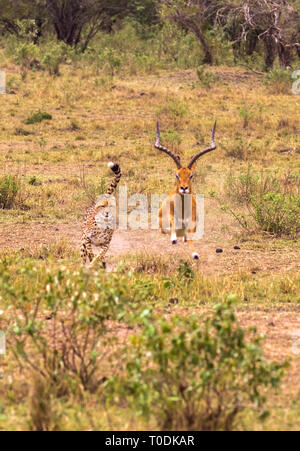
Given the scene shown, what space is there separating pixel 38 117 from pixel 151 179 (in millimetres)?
4230

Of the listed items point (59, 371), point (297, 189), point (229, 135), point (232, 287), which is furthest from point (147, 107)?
point (59, 371)

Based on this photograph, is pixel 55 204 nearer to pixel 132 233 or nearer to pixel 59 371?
pixel 132 233

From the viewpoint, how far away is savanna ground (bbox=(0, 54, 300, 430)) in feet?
15.9

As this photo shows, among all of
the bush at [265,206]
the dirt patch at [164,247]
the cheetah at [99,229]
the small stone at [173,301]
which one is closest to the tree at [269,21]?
the bush at [265,206]

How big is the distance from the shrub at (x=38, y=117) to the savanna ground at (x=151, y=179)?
17 cm

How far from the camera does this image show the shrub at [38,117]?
14.3m

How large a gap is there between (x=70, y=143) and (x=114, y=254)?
18.8 feet

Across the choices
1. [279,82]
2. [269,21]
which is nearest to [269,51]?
[269,21]

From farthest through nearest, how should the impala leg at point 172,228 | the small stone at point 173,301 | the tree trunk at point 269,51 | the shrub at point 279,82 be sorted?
the tree trunk at point 269,51 → the shrub at point 279,82 → the impala leg at point 172,228 → the small stone at point 173,301

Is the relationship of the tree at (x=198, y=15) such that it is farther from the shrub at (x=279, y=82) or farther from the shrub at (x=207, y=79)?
the shrub at (x=279, y=82)

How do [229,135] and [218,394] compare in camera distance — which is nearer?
[218,394]

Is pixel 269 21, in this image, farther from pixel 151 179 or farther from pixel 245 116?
pixel 151 179

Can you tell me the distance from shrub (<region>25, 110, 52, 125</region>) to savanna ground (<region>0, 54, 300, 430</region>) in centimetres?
17

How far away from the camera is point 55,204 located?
32.1 feet
